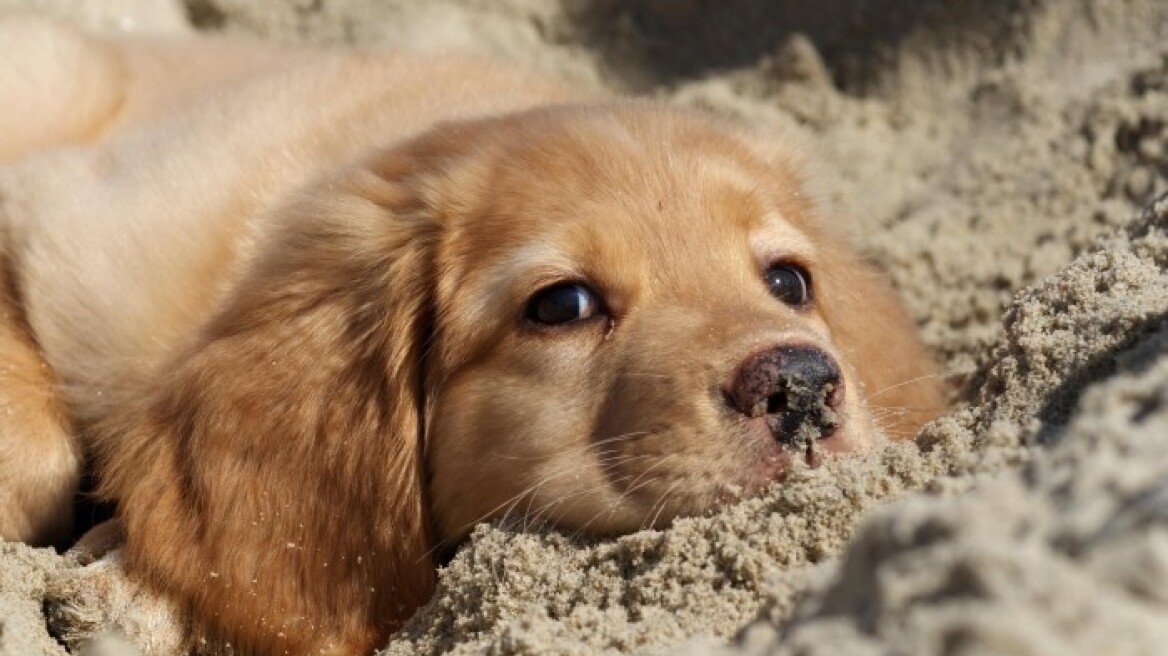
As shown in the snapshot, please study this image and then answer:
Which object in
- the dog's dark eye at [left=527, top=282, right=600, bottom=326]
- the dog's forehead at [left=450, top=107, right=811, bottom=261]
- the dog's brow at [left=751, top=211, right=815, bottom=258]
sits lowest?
the dog's dark eye at [left=527, top=282, right=600, bottom=326]

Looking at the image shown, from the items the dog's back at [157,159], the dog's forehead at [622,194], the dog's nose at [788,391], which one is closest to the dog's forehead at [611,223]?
the dog's forehead at [622,194]

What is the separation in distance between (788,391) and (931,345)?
2.13 m

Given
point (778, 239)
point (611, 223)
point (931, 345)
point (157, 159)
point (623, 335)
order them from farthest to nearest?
point (931, 345), point (157, 159), point (778, 239), point (611, 223), point (623, 335)

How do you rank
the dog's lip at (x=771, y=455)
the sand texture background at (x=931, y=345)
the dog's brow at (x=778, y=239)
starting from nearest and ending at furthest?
the sand texture background at (x=931, y=345), the dog's lip at (x=771, y=455), the dog's brow at (x=778, y=239)

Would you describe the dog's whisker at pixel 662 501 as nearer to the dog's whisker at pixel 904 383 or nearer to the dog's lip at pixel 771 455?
the dog's lip at pixel 771 455

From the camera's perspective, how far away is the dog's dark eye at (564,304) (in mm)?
3168

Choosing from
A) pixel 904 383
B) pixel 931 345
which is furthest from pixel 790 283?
pixel 931 345

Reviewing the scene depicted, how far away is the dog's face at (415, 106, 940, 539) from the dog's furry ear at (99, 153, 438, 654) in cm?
9

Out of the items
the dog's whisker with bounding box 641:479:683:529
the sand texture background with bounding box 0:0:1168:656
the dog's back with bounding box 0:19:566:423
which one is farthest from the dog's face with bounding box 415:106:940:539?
the dog's back with bounding box 0:19:566:423

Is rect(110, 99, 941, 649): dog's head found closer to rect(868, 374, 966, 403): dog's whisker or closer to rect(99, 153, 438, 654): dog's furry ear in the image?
rect(99, 153, 438, 654): dog's furry ear

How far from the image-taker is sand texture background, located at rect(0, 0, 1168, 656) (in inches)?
68.2

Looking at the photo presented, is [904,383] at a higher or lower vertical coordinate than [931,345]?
higher

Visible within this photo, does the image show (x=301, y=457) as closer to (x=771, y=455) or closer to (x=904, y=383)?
(x=771, y=455)

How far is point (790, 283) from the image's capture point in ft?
11.4
